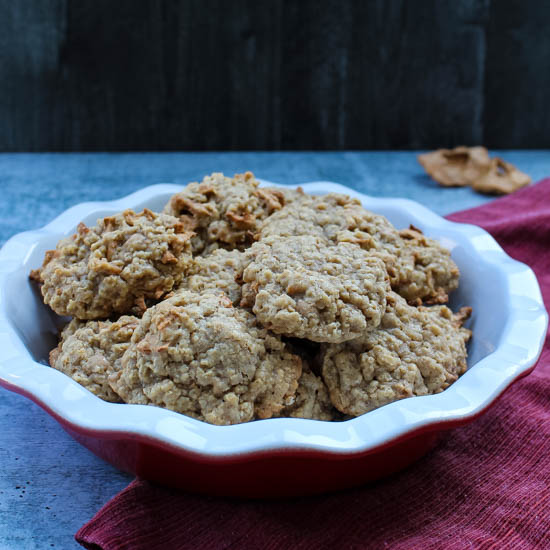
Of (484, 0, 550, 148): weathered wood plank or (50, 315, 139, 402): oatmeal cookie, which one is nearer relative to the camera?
(50, 315, 139, 402): oatmeal cookie

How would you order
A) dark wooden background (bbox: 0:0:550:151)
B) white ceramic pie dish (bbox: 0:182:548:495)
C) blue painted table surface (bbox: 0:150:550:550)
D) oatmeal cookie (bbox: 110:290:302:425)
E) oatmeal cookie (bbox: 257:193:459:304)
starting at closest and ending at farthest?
white ceramic pie dish (bbox: 0:182:548:495)
oatmeal cookie (bbox: 110:290:302:425)
blue painted table surface (bbox: 0:150:550:550)
oatmeal cookie (bbox: 257:193:459:304)
dark wooden background (bbox: 0:0:550:151)

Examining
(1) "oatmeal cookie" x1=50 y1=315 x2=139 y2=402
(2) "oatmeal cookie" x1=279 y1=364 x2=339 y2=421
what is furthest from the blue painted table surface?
(2) "oatmeal cookie" x1=279 y1=364 x2=339 y2=421

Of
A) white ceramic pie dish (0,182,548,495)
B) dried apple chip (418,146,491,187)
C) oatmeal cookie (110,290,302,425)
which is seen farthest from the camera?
dried apple chip (418,146,491,187)

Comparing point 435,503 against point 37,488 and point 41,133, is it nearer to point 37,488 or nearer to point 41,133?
point 37,488

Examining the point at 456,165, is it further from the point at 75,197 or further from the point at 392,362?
the point at 392,362

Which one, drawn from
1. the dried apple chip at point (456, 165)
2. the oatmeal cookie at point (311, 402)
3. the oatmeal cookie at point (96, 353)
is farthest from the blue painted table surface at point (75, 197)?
the oatmeal cookie at point (311, 402)

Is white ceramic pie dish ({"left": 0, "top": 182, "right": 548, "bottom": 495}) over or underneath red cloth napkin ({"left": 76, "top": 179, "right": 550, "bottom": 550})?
over

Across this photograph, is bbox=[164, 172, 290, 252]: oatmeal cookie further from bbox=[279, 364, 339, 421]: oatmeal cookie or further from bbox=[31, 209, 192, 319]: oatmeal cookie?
bbox=[279, 364, 339, 421]: oatmeal cookie
